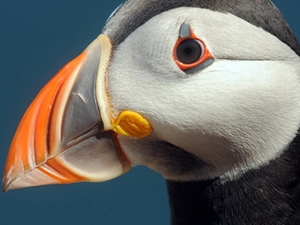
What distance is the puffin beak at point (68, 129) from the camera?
1.66 m

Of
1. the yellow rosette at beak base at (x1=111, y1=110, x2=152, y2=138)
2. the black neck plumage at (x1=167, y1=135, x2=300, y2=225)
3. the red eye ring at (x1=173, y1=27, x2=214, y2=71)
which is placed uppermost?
the red eye ring at (x1=173, y1=27, x2=214, y2=71)

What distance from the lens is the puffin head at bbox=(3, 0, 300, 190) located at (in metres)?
1.62

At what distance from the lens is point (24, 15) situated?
3.04 m

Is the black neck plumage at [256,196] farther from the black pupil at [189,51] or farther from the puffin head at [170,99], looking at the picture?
the black pupil at [189,51]

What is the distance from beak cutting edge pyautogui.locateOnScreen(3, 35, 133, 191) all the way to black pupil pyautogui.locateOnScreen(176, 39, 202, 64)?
15cm

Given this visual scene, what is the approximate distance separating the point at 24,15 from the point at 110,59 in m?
1.43

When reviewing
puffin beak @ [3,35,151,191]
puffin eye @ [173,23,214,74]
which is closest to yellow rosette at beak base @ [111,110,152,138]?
puffin beak @ [3,35,151,191]

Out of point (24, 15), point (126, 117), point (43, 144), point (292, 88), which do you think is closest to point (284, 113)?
point (292, 88)

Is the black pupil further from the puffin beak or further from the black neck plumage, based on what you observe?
the black neck plumage

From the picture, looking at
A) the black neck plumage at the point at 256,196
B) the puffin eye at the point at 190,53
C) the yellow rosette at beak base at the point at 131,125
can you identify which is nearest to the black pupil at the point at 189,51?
the puffin eye at the point at 190,53

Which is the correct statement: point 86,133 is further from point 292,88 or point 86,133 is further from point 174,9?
point 292,88

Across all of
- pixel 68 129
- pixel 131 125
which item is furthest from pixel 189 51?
pixel 68 129

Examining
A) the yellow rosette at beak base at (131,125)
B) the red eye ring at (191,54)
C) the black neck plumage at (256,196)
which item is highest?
the red eye ring at (191,54)

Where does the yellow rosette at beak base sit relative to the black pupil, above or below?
below
